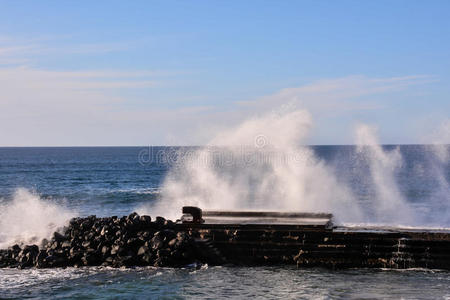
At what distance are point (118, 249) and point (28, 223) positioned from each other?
35.9ft

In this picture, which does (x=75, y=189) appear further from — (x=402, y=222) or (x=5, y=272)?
(x=5, y=272)

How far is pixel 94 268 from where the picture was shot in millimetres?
20125

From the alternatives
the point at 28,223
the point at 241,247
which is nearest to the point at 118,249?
the point at 241,247

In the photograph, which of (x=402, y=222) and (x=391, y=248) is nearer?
(x=391, y=248)

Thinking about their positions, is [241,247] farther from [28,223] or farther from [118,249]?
[28,223]

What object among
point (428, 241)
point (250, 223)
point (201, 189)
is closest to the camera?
point (428, 241)

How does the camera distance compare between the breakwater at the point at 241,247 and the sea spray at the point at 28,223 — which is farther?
the sea spray at the point at 28,223

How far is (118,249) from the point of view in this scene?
20703 millimetres

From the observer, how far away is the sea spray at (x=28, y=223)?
24875 mm

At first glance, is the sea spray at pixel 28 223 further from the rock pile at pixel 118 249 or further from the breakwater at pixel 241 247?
the breakwater at pixel 241 247

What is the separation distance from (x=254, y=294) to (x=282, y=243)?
429 cm

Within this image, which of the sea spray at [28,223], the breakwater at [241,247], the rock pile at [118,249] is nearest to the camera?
the breakwater at [241,247]

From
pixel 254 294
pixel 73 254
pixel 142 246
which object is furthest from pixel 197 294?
pixel 73 254

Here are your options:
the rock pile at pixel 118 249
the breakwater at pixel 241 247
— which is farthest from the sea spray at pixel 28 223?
the breakwater at pixel 241 247
